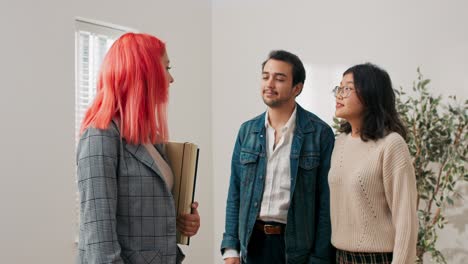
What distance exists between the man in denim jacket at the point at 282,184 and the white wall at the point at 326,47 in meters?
Result: 1.28

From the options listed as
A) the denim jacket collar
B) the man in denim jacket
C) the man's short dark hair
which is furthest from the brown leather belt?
the man's short dark hair

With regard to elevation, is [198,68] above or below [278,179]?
above

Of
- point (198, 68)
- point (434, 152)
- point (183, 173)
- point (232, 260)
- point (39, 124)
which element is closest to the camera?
point (183, 173)

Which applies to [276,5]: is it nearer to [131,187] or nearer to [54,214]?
[54,214]

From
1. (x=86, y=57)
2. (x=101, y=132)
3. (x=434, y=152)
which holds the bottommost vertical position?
(x=434, y=152)

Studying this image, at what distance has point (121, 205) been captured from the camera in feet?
5.62

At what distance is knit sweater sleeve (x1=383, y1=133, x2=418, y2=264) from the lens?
198cm

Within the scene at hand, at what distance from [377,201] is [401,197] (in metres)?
0.10

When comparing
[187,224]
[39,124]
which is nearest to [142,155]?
[187,224]

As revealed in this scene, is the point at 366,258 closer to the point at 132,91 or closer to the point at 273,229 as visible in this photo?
the point at 273,229

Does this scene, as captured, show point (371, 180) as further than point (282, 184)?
No

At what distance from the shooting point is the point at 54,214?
3381mm

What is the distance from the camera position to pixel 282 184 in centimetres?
235

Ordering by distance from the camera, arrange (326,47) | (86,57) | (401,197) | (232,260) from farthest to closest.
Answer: (326,47)
(86,57)
(232,260)
(401,197)
